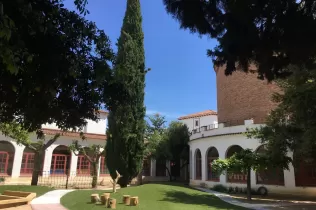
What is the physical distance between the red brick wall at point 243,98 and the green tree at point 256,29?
64.4 ft

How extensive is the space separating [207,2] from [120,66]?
7.01 feet

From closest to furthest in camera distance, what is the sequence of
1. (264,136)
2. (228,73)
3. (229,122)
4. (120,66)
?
(120,66)
(228,73)
(264,136)
(229,122)

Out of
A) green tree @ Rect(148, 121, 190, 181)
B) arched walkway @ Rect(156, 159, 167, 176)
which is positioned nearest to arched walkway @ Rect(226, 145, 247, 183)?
green tree @ Rect(148, 121, 190, 181)

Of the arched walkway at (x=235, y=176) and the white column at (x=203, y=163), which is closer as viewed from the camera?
the arched walkway at (x=235, y=176)

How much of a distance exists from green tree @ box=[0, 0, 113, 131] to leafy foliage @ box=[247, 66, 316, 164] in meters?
8.70

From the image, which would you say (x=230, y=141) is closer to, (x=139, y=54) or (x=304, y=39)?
(x=139, y=54)

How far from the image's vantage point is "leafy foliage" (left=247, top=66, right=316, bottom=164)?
1112cm

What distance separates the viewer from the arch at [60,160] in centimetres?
2706

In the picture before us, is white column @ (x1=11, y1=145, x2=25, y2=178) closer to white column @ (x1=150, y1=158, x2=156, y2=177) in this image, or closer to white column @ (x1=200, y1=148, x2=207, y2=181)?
white column @ (x1=150, y1=158, x2=156, y2=177)

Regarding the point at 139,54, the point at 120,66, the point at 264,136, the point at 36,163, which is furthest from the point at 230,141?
the point at 120,66

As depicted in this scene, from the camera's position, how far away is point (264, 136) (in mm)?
15992

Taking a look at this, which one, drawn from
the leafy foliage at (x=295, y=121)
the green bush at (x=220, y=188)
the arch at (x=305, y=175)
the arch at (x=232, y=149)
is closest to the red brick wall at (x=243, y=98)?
the arch at (x=232, y=149)

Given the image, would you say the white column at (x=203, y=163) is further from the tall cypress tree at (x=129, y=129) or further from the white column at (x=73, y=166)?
the white column at (x=73, y=166)

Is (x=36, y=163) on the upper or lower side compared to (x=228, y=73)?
lower
